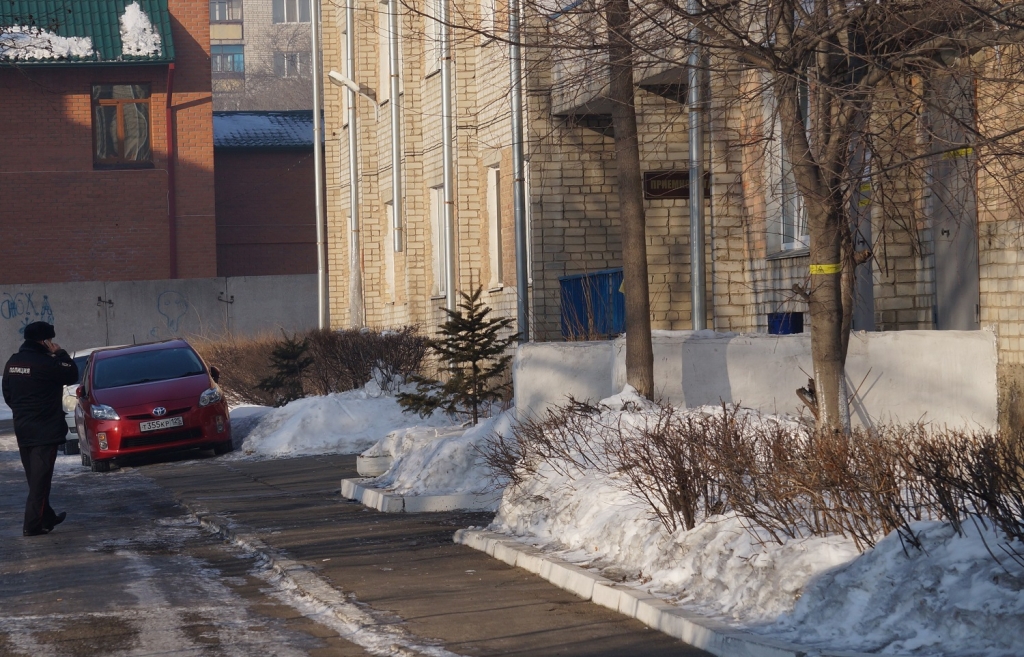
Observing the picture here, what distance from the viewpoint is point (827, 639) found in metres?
6.15

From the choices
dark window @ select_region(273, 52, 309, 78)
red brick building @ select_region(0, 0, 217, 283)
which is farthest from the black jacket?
dark window @ select_region(273, 52, 309, 78)

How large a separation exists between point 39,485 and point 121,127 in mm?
27743

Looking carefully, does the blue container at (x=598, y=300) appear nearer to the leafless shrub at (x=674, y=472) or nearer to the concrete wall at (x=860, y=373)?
the concrete wall at (x=860, y=373)

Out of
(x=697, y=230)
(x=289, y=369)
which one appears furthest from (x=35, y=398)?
(x=289, y=369)

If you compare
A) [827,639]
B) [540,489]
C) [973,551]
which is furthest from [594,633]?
[540,489]

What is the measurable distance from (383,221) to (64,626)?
2259 cm

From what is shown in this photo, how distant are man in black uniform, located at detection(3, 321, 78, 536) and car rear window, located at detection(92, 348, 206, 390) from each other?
6332 millimetres

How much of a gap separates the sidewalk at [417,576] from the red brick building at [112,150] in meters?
24.2

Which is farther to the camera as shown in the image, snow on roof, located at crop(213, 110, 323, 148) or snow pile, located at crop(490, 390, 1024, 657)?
snow on roof, located at crop(213, 110, 323, 148)

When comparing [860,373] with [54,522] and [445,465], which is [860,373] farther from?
[54,522]

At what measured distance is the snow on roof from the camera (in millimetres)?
42406

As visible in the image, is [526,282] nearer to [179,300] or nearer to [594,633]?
[594,633]

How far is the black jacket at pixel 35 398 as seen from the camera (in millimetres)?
12039

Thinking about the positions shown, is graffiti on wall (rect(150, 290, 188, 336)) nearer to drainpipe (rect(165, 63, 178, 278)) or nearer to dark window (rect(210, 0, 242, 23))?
drainpipe (rect(165, 63, 178, 278))
